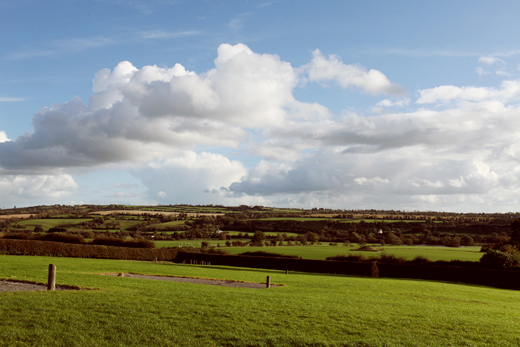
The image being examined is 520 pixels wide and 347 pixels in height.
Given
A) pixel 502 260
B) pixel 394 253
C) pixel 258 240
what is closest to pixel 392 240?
pixel 394 253

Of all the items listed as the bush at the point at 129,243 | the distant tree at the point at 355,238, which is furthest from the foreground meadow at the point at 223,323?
the distant tree at the point at 355,238

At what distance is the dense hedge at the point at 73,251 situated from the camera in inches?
1713

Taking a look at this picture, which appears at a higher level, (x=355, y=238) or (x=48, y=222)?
(x=48, y=222)

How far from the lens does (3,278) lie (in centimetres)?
2003

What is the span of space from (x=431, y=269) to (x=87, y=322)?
128 feet

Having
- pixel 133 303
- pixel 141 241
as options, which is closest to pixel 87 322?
pixel 133 303

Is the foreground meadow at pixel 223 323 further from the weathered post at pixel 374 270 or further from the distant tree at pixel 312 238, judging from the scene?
the distant tree at pixel 312 238

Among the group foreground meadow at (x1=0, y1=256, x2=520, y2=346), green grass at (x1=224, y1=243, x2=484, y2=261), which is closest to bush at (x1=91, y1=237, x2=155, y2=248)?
green grass at (x1=224, y1=243, x2=484, y2=261)

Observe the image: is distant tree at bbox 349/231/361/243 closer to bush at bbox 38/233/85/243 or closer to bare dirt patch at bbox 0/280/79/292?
bush at bbox 38/233/85/243

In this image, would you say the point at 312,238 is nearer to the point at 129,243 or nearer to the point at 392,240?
the point at 392,240

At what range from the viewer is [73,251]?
46.6 meters

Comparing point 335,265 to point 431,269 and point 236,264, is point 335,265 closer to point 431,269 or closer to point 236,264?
point 431,269

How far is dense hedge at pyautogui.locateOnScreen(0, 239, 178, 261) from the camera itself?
43.5 m

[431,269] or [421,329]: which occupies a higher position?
[421,329]
